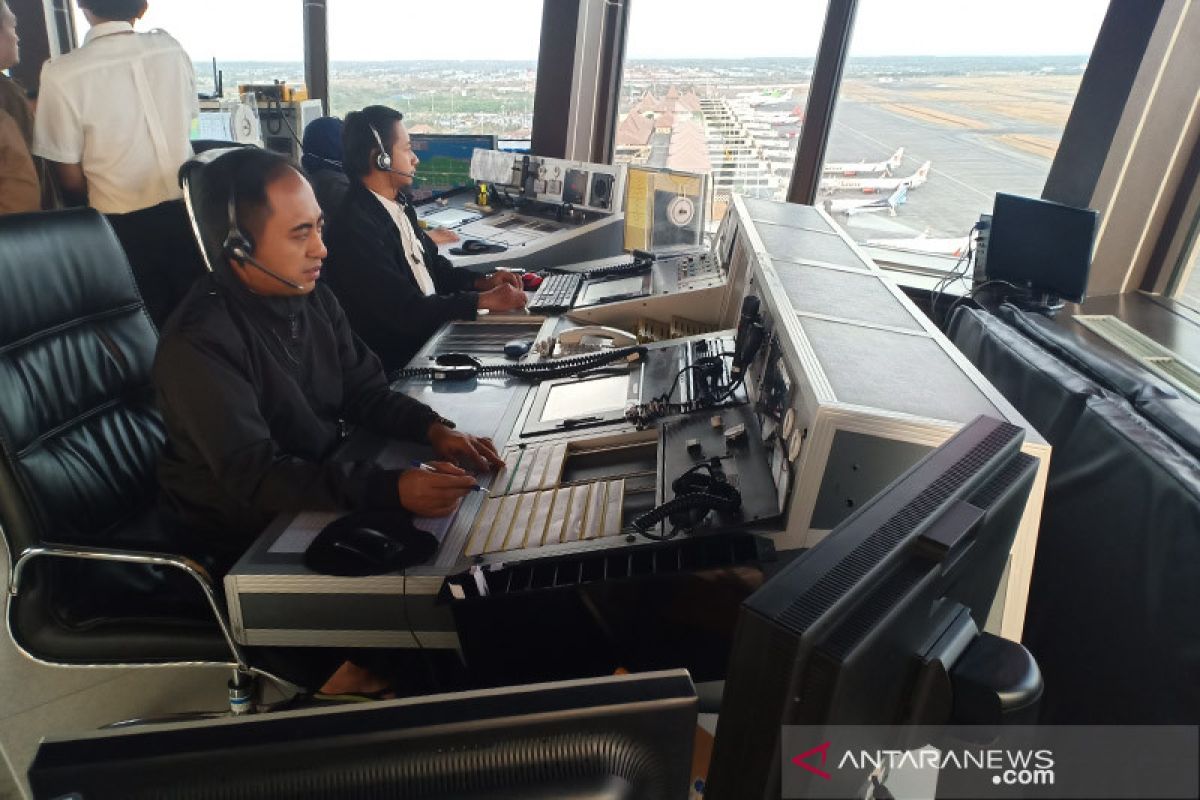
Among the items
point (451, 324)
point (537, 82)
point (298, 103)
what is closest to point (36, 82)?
point (298, 103)

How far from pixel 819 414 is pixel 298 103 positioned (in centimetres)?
371

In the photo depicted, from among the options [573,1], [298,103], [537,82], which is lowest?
[298,103]

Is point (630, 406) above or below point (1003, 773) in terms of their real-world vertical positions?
below

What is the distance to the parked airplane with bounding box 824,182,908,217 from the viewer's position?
3.26 m

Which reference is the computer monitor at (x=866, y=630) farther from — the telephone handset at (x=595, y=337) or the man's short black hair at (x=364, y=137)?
the man's short black hair at (x=364, y=137)

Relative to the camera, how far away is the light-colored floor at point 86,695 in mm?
1701

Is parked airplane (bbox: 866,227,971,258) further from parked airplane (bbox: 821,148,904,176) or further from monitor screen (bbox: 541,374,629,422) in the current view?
monitor screen (bbox: 541,374,629,422)

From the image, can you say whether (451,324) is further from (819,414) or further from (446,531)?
(819,414)

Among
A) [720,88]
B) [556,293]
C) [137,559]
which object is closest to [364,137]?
[556,293]

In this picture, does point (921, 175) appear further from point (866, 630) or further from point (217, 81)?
point (217, 81)

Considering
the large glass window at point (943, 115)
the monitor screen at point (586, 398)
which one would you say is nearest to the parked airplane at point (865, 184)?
the large glass window at point (943, 115)

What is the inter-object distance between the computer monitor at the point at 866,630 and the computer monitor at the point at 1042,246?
1.82 m

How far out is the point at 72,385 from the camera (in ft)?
4.75

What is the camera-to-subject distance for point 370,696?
1.16 m
